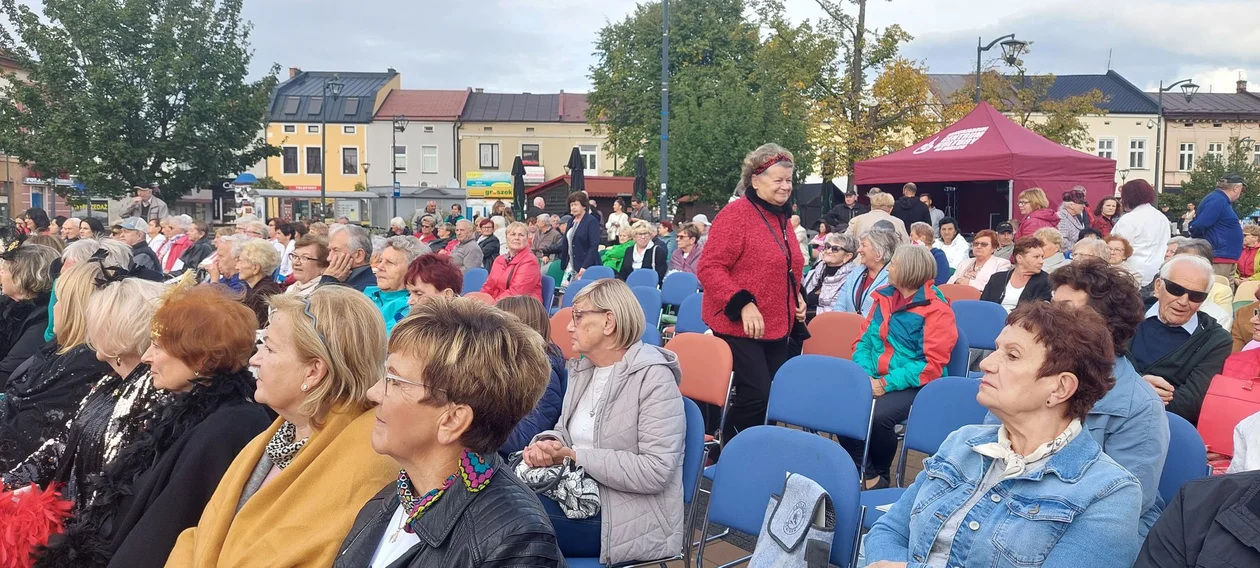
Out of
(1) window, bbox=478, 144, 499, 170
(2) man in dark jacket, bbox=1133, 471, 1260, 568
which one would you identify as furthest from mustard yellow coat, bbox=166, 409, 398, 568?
(1) window, bbox=478, 144, 499, 170

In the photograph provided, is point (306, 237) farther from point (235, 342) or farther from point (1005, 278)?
point (1005, 278)

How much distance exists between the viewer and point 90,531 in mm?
2834

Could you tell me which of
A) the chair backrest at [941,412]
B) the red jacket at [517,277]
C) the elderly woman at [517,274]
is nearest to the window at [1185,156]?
the elderly woman at [517,274]

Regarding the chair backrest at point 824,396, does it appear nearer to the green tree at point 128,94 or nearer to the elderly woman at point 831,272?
the elderly woman at point 831,272

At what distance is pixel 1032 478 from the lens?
2275 mm

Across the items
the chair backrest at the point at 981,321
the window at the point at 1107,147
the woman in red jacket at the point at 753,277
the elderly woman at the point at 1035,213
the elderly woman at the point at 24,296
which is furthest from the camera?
the window at the point at 1107,147

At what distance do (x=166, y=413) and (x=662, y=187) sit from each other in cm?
1559

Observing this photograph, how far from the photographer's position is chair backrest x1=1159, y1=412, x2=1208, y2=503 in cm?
286

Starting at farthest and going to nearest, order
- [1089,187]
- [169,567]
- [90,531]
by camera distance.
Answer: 1. [1089,187]
2. [90,531]
3. [169,567]

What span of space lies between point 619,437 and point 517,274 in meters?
4.25

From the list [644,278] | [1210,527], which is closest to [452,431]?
[1210,527]

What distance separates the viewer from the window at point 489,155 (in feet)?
176

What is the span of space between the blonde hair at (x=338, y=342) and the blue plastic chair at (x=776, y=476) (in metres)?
1.24

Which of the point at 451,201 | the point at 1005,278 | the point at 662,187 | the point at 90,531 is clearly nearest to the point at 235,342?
the point at 90,531
